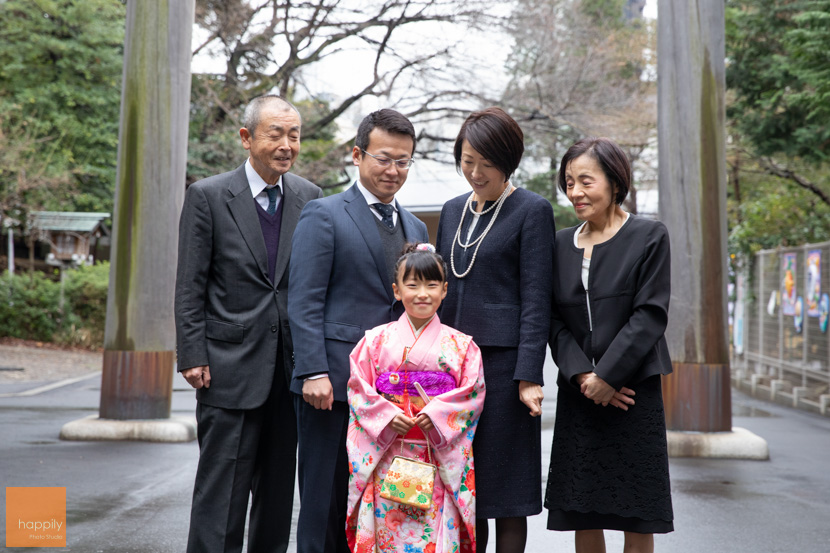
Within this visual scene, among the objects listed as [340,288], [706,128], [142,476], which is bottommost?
[142,476]

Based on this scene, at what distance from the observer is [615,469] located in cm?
314

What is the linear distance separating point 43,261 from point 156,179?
16.0 meters

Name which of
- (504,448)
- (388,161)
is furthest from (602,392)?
(388,161)

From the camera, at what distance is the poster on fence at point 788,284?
38.4 ft

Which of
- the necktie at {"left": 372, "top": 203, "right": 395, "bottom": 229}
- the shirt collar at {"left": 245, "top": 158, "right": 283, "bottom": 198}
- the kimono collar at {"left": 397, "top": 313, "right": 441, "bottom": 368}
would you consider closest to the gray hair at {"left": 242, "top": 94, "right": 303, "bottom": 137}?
the shirt collar at {"left": 245, "top": 158, "right": 283, "bottom": 198}

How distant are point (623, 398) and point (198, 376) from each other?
176 cm

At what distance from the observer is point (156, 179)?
7.07 metres

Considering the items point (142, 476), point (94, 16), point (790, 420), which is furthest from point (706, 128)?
point (94, 16)

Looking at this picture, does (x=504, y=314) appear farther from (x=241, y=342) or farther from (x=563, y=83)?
(x=563, y=83)

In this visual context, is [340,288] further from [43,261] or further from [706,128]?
[43,261]

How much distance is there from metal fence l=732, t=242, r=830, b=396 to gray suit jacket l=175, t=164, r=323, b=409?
28.1 feet

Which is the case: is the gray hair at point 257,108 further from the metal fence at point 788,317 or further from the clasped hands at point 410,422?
the metal fence at point 788,317

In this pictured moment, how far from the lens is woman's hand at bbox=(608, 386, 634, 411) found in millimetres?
3131

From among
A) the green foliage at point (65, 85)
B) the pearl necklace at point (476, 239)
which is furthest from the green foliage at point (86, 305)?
the pearl necklace at point (476, 239)
